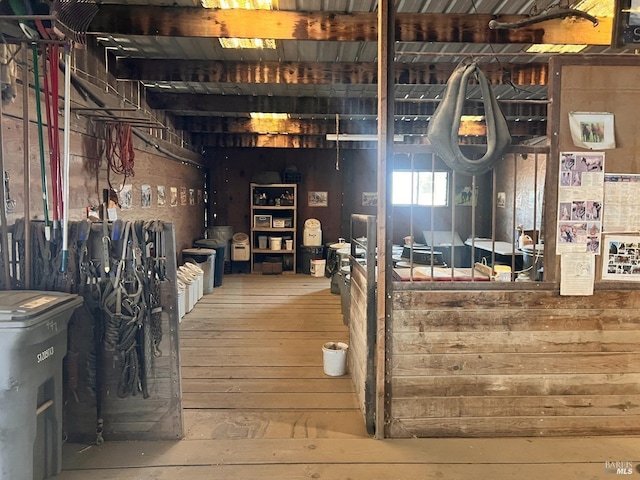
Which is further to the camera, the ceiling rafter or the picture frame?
the picture frame

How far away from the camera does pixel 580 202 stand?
2.54 m

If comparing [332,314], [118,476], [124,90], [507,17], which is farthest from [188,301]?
[507,17]

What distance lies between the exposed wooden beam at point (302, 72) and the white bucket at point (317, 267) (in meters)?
4.20

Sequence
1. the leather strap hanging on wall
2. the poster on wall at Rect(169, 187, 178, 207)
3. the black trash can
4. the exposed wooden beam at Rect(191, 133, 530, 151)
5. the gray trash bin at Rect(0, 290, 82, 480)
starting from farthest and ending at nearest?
the exposed wooden beam at Rect(191, 133, 530, 151) → the black trash can → the poster on wall at Rect(169, 187, 178, 207) → the leather strap hanging on wall → the gray trash bin at Rect(0, 290, 82, 480)

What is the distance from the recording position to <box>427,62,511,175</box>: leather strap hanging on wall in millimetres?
2441

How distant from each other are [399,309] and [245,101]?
4.63 meters

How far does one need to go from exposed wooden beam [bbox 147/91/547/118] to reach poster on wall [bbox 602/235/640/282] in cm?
385

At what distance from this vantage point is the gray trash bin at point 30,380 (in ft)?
6.09

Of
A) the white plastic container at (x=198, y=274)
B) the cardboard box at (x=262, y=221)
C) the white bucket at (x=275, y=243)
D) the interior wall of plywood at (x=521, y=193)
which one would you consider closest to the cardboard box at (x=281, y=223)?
the cardboard box at (x=262, y=221)

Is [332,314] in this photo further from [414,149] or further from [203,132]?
[203,132]

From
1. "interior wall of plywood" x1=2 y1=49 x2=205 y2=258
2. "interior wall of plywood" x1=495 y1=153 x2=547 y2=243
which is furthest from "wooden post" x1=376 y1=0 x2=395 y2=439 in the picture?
"interior wall of plywood" x1=495 y1=153 x2=547 y2=243

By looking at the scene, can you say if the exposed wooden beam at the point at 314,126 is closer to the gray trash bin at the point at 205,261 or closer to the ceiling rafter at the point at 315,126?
the ceiling rafter at the point at 315,126

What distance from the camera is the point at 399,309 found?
8.42ft

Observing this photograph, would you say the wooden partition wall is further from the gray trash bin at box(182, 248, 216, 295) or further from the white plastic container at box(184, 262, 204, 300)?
the gray trash bin at box(182, 248, 216, 295)
